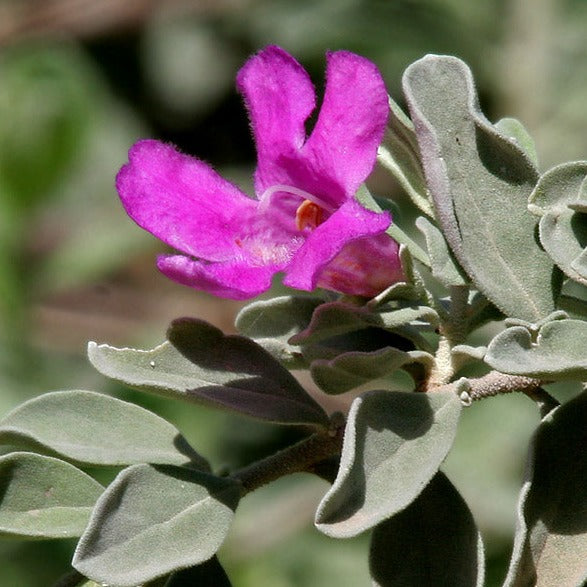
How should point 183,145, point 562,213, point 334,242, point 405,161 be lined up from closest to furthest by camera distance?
point 334,242, point 562,213, point 405,161, point 183,145

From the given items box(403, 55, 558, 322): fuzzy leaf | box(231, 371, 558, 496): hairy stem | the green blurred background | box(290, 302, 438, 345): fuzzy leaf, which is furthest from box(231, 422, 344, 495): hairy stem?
the green blurred background

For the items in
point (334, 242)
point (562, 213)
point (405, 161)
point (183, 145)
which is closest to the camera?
point (334, 242)

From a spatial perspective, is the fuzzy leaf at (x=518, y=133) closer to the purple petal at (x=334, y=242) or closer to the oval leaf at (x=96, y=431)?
the purple petal at (x=334, y=242)

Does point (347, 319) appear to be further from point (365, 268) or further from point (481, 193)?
point (481, 193)

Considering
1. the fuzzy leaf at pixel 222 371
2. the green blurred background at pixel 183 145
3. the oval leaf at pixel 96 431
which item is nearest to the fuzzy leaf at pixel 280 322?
the fuzzy leaf at pixel 222 371

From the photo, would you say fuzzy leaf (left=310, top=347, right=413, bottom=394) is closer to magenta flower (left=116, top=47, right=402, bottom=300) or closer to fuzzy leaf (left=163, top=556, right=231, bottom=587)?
magenta flower (left=116, top=47, right=402, bottom=300)

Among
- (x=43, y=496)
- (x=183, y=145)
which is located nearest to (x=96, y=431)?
(x=43, y=496)

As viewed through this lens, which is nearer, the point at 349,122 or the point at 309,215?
the point at 349,122
